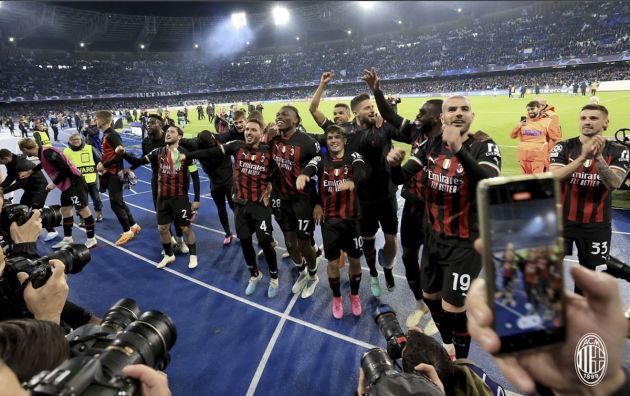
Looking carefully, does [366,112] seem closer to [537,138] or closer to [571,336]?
[571,336]

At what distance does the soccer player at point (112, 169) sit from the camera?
6480 millimetres

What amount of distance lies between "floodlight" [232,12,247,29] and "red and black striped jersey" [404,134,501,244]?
197 ft

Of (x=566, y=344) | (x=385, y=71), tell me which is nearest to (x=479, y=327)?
(x=566, y=344)

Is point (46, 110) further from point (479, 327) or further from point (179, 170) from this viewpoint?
point (479, 327)

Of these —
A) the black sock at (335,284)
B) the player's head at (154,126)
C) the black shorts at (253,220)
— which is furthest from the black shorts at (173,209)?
the black sock at (335,284)

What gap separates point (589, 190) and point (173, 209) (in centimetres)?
560

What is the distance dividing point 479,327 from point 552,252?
11.5 inches

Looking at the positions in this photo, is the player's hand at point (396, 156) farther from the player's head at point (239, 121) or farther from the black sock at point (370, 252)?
the player's head at point (239, 121)

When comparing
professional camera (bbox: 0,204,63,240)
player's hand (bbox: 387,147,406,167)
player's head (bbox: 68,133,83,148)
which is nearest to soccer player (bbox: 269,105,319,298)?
player's hand (bbox: 387,147,406,167)

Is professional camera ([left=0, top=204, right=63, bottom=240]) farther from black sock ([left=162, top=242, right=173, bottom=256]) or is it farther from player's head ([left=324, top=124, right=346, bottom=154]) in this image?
player's head ([left=324, top=124, right=346, bottom=154])

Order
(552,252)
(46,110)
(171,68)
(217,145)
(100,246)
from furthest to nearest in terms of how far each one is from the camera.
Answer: (171,68) < (46,110) < (100,246) < (217,145) < (552,252)

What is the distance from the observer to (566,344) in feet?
3.23

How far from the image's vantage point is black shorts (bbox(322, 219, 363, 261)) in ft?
13.8

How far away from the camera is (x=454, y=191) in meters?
2.97
